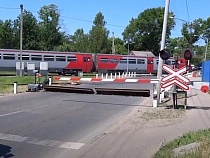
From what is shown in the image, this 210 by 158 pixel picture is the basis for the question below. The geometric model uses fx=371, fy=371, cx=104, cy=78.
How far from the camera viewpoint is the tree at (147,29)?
4373 inches

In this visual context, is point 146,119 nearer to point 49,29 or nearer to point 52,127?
point 52,127

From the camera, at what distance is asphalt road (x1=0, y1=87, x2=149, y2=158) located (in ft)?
26.9

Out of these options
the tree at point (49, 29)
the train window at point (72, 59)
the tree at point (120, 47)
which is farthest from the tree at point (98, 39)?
the tree at point (120, 47)

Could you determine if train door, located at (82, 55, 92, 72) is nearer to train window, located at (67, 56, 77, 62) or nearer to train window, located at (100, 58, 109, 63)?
train window, located at (67, 56, 77, 62)

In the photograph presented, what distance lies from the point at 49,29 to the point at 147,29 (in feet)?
122

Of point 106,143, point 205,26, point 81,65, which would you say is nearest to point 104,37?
point 81,65

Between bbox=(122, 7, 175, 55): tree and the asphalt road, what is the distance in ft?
316

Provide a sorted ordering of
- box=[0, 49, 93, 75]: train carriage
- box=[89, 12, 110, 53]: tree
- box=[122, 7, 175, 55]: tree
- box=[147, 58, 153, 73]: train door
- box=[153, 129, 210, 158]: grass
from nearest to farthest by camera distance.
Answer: box=[153, 129, 210, 158]: grass < box=[0, 49, 93, 75]: train carriage < box=[147, 58, 153, 73]: train door < box=[89, 12, 110, 53]: tree < box=[122, 7, 175, 55]: tree

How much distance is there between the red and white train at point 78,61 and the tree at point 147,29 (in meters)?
45.1

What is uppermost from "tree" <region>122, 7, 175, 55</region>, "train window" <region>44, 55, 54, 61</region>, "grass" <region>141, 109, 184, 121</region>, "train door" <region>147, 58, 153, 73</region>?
"tree" <region>122, 7, 175, 55</region>

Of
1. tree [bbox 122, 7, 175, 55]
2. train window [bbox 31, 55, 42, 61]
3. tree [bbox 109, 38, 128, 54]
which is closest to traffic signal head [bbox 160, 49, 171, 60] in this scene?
train window [bbox 31, 55, 42, 61]

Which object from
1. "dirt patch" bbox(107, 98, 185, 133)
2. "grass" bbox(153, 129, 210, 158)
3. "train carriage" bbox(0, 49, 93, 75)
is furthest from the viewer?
"train carriage" bbox(0, 49, 93, 75)

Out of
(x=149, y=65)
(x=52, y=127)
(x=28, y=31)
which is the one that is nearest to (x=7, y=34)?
(x=28, y=31)

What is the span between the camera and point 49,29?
3364 inches
